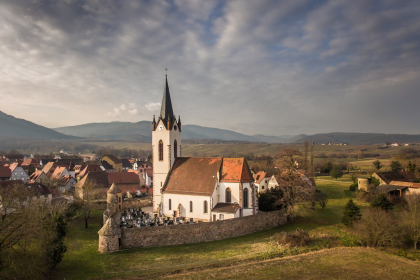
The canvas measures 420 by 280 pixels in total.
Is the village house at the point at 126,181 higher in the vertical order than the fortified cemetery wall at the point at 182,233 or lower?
higher

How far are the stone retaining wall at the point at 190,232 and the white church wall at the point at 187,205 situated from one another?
454 centimetres

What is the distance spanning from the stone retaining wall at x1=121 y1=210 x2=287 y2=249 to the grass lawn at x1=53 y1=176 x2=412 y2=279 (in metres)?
0.85

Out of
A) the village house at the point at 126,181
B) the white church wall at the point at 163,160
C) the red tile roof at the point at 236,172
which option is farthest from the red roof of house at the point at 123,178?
the red tile roof at the point at 236,172

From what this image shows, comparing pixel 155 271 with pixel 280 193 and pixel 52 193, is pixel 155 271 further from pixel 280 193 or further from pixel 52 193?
pixel 52 193

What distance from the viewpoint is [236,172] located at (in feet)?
114

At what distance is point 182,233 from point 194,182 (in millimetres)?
9130

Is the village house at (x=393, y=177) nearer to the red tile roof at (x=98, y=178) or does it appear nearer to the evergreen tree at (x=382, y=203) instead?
the evergreen tree at (x=382, y=203)

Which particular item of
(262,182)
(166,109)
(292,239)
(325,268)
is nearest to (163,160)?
(166,109)

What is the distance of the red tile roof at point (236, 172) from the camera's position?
34.1m

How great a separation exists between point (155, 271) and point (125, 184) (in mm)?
39869

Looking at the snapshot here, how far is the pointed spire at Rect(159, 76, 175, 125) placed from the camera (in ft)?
131

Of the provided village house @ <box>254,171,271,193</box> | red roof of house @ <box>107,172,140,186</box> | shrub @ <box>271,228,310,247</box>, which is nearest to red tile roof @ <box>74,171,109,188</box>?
red roof of house @ <box>107,172,140,186</box>

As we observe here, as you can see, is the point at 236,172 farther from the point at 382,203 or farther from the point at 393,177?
the point at 393,177

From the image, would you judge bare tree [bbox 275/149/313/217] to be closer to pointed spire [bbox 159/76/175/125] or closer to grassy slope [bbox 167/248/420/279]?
grassy slope [bbox 167/248/420/279]
